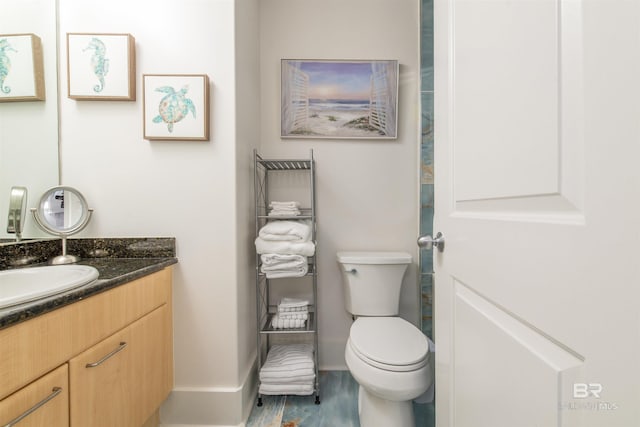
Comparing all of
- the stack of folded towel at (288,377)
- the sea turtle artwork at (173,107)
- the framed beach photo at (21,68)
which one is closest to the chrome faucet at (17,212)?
the framed beach photo at (21,68)

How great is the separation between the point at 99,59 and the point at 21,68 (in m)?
0.28

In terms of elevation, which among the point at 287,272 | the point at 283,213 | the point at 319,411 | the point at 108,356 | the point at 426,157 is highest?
the point at 426,157

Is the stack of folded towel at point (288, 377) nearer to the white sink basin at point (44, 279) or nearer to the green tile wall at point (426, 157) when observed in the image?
the green tile wall at point (426, 157)

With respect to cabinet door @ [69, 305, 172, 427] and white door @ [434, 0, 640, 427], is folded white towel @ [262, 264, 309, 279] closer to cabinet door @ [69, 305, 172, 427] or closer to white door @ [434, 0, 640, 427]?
cabinet door @ [69, 305, 172, 427]

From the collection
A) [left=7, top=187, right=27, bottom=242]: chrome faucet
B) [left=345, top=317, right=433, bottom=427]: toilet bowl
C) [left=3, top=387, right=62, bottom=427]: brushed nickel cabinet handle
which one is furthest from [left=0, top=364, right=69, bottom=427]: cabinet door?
[left=345, top=317, right=433, bottom=427]: toilet bowl

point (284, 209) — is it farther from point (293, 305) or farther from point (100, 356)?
point (100, 356)

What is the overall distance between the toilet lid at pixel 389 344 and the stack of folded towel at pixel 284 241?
0.47 metres

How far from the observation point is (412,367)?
1089mm

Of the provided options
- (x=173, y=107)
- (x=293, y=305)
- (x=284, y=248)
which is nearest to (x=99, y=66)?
(x=173, y=107)

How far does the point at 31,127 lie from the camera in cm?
119

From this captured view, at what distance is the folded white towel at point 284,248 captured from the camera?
4.78 feet

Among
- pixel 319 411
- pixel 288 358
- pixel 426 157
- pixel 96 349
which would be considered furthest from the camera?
pixel 426 157

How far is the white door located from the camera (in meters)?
0.34

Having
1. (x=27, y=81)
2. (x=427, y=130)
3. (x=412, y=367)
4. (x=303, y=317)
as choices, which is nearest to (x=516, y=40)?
(x=412, y=367)
